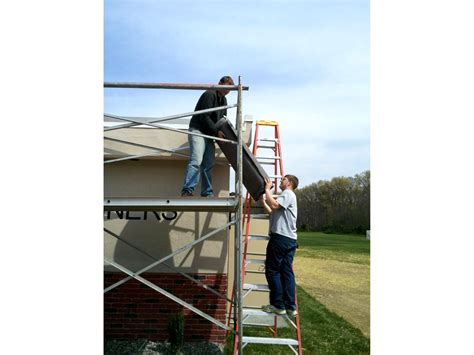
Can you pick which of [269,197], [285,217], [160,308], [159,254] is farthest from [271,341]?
[159,254]

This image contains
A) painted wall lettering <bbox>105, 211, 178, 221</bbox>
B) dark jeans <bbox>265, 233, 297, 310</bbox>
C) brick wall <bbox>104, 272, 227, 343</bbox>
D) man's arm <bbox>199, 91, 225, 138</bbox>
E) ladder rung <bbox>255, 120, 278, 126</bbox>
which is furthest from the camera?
ladder rung <bbox>255, 120, 278, 126</bbox>

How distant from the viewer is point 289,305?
6.45m

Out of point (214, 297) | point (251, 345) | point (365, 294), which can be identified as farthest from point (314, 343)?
point (365, 294)

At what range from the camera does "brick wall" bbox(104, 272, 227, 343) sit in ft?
25.9

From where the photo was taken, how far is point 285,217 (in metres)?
6.45

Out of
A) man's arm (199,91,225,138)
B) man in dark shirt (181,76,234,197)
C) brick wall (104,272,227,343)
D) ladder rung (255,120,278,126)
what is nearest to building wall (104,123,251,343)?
brick wall (104,272,227,343)

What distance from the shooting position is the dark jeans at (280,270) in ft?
21.0

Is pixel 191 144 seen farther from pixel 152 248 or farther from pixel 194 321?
pixel 194 321

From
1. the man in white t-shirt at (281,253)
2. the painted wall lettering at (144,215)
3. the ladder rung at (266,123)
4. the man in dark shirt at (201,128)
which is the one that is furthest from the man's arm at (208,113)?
the ladder rung at (266,123)

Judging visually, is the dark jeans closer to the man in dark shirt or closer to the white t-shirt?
the white t-shirt

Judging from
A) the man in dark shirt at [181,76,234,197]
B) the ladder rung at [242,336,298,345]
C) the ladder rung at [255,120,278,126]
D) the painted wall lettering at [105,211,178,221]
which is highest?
the ladder rung at [255,120,278,126]

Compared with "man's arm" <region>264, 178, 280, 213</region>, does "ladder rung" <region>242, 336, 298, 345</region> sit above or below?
below

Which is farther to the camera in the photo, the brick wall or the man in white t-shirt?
the brick wall

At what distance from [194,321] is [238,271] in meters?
2.54
